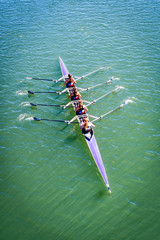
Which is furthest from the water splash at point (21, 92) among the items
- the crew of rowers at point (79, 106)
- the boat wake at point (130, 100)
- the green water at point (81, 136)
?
the boat wake at point (130, 100)

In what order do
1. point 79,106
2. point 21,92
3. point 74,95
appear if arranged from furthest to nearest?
1. point 21,92
2. point 74,95
3. point 79,106

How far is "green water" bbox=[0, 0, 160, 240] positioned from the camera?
1122cm

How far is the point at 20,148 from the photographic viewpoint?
1493 cm

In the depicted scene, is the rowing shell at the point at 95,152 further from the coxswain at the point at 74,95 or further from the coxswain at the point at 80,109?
the coxswain at the point at 74,95

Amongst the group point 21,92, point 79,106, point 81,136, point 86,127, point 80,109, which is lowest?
point 81,136

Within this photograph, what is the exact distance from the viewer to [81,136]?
50.5ft

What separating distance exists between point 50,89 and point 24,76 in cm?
399

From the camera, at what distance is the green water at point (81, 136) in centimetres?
1122

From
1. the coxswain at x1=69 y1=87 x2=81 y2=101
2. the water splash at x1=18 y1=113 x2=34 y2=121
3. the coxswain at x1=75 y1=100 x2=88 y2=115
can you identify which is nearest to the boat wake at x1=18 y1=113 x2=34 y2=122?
the water splash at x1=18 y1=113 x2=34 y2=121

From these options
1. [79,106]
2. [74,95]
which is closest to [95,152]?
[79,106]

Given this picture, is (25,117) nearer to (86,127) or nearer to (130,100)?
(86,127)

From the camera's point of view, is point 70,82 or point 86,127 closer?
point 86,127

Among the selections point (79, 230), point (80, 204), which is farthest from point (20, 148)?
point (79, 230)

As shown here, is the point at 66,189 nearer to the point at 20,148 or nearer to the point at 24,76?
the point at 20,148
